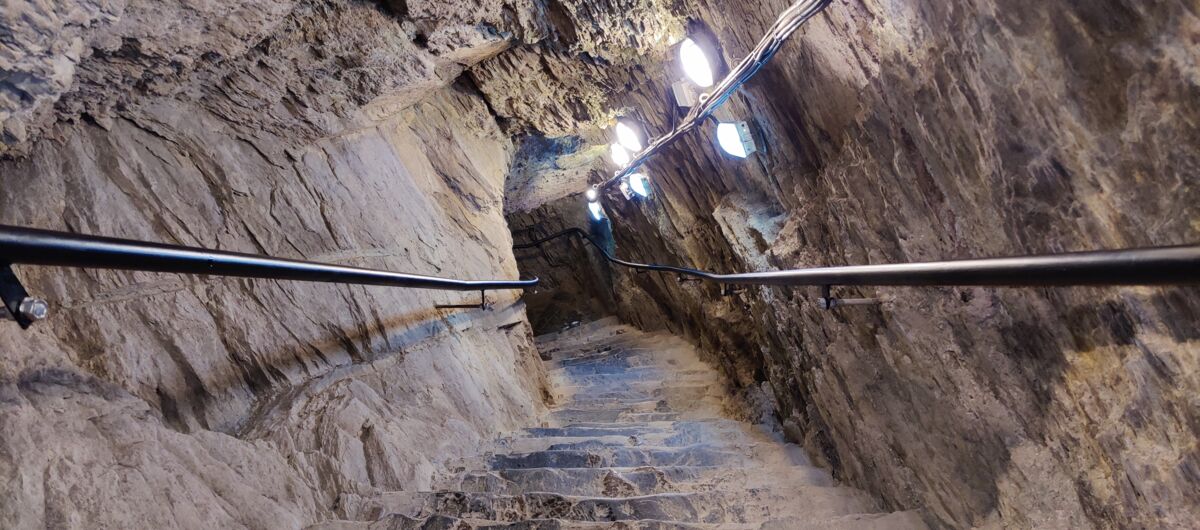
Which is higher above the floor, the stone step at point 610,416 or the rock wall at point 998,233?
the rock wall at point 998,233

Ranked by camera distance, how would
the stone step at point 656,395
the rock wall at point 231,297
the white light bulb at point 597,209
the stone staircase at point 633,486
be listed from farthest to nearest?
the white light bulb at point 597,209 → the stone step at point 656,395 → the stone staircase at point 633,486 → the rock wall at point 231,297

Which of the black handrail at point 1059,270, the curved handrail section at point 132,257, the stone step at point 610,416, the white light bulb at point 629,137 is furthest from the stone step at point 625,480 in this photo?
the white light bulb at point 629,137

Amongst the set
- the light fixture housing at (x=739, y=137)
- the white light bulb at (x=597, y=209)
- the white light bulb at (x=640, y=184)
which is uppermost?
the white light bulb at (x=597, y=209)

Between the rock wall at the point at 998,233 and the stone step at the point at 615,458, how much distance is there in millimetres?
537

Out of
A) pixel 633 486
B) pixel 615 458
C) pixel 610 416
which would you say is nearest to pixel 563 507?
pixel 633 486

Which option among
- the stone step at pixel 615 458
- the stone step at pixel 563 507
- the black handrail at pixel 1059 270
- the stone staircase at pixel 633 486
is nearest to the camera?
the black handrail at pixel 1059 270

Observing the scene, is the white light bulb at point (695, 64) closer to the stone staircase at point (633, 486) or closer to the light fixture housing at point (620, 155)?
the stone staircase at point (633, 486)

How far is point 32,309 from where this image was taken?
114 cm

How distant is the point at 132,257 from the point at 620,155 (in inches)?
237

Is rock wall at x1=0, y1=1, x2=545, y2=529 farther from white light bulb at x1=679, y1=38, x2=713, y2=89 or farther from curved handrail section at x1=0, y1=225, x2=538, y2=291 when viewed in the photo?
white light bulb at x1=679, y1=38, x2=713, y2=89

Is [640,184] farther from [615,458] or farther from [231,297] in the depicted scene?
[231,297]

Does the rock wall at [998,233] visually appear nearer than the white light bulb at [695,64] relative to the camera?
Yes

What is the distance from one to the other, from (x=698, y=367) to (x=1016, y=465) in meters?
5.48

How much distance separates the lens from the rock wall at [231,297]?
67.9 inches
